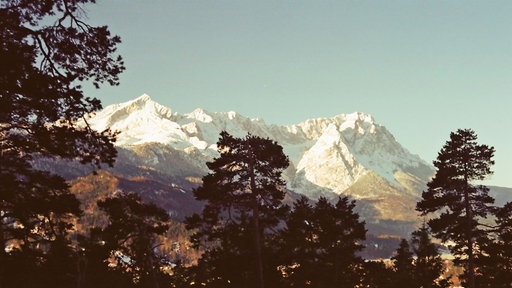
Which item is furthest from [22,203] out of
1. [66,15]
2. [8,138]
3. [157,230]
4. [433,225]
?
[433,225]

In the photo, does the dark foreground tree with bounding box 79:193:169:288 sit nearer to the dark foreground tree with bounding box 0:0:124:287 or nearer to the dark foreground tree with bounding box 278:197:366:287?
the dark foreground tree with bounding box 278:197:366:287

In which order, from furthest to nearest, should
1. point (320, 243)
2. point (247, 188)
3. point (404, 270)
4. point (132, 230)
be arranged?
point (404, 270)
point (320, 243)
point (132, 230)
point (247, 188)

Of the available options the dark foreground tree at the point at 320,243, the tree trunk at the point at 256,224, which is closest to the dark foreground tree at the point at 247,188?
the tree trunk at the point at 256,224

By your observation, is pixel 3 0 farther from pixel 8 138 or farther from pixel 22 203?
pixel 22 203

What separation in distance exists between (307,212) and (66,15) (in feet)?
108

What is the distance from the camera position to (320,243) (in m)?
40.4

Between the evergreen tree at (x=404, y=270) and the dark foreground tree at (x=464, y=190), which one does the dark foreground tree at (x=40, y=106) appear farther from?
the evergreen tree at (x=404, y=270)

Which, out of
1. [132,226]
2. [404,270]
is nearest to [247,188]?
[132,226]

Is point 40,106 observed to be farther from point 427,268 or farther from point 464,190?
point 427,268

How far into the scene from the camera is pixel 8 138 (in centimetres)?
1296

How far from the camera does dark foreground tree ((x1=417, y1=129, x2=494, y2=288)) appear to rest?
98.5 ft

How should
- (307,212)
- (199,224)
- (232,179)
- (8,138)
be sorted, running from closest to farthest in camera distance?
(8,138), (232,179), (199,224), (307,212)

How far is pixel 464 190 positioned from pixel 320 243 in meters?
14.1

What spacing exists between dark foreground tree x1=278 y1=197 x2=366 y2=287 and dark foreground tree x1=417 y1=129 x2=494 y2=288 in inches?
439
